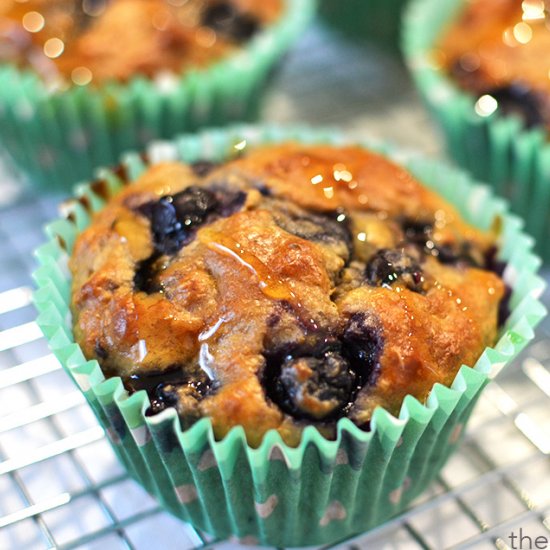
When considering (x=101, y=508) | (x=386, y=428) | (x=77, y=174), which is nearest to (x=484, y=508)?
(x=386, y=428)

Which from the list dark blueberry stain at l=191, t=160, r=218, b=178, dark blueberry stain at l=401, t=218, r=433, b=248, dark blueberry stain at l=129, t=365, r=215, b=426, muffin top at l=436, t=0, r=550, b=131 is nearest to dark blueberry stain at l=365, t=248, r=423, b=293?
dark blueberry stain at l=401, t=218, r=433, b=248

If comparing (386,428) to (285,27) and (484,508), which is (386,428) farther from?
(285,27)

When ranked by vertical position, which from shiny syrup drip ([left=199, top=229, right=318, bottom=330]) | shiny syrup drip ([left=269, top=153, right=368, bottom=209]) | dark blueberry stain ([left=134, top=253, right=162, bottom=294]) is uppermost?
shiny syrup drip ([left=269, top=153, right=368, bottom=209])

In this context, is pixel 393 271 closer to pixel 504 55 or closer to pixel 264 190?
pixel 264 190

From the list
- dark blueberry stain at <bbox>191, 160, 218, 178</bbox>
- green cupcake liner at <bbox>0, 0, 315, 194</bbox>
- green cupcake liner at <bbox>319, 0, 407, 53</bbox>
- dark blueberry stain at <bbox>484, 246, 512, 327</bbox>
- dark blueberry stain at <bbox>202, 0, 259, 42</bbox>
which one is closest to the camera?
dark blueberry stain at <bbox>484, 246, 512, 327</bbox>

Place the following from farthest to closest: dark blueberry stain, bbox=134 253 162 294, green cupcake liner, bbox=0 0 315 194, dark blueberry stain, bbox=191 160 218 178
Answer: green cupcake liner, bbox=0 0 315 194 → dark blueberry stain, bbox=191 160 218 178 → dark blueberry stain, bbox=134 253 162 294

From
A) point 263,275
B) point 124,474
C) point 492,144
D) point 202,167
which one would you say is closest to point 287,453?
point 263,275

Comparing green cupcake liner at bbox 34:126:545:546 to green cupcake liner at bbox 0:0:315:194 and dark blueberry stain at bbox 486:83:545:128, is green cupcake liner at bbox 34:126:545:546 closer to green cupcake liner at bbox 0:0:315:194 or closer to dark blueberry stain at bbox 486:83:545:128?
dark blueberry stain at bbox 486:83:545:128
